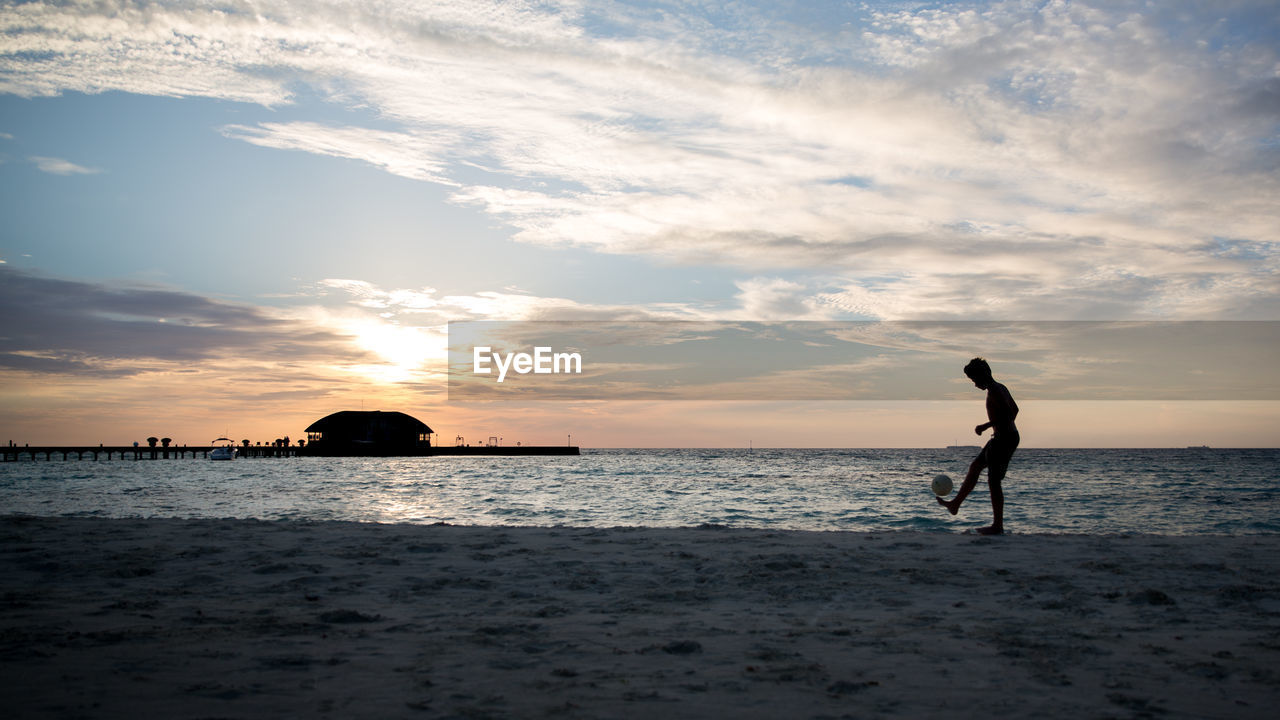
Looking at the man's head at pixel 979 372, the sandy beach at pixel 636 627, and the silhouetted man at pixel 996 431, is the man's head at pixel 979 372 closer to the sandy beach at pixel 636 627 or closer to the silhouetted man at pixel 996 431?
the silhouetted man at pixel 996 431

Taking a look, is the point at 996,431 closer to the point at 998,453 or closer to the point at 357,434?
the point at 998,453

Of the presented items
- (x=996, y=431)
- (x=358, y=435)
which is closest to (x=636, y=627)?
(x=996, y=431)

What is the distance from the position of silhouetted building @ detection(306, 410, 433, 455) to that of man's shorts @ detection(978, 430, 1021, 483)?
394 ft

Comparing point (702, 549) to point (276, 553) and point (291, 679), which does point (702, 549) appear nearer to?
point (276, 553)

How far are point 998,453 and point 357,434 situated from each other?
120896 mm

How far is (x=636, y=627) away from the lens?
5020mm

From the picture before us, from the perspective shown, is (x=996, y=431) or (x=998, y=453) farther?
(x=996, y=431)

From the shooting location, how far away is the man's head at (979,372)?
9.91 m

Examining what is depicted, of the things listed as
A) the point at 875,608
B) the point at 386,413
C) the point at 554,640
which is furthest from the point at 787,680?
the point at 386,413

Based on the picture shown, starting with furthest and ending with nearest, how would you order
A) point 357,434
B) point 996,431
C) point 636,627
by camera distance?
point 357,434 → point 996,431 → point 636,627

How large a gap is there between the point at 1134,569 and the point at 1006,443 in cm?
301

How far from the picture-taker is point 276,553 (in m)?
7.70

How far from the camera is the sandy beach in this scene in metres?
3.56

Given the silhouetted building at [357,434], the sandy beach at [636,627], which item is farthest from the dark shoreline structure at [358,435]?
the sandy beach at [636,627]
